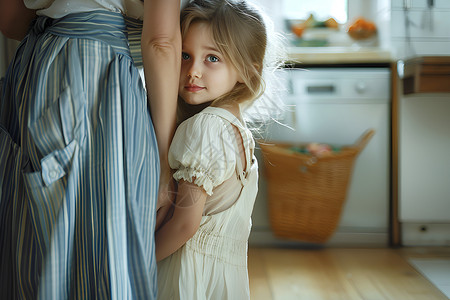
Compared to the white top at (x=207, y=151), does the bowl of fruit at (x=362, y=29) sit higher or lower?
higher

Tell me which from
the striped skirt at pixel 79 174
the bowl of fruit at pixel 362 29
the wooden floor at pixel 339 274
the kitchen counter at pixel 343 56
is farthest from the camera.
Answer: the bowl of fruit at pixel 362 29

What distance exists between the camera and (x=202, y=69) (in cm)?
94

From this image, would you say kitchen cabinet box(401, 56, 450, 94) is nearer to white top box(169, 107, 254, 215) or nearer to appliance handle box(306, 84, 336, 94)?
appliance handle box(306, 84, 336, 94)

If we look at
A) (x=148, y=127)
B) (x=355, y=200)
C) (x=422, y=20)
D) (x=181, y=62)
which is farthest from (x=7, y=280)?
(x=422, y=20)

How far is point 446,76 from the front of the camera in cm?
211

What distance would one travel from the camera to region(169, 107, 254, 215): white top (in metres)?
0.88

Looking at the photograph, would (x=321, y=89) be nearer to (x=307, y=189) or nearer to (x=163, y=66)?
(x=307, y=189)

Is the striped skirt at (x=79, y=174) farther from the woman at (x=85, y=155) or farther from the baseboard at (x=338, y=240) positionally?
the baseboard at (x=338, y=240)

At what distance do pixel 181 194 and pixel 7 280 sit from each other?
1.10 ft

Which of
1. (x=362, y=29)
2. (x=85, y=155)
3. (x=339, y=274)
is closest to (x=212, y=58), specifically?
(x=85, y=155)

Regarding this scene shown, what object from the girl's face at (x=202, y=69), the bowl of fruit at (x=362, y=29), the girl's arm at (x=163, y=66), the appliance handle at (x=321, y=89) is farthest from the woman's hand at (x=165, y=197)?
the bowl of fruit at (x=362, y=29)

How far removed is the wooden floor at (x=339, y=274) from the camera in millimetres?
1751

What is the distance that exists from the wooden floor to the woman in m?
1.00

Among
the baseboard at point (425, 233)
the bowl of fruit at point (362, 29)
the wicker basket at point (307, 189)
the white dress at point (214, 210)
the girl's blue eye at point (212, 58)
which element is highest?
the bowl of fruit at point (362, 29)
